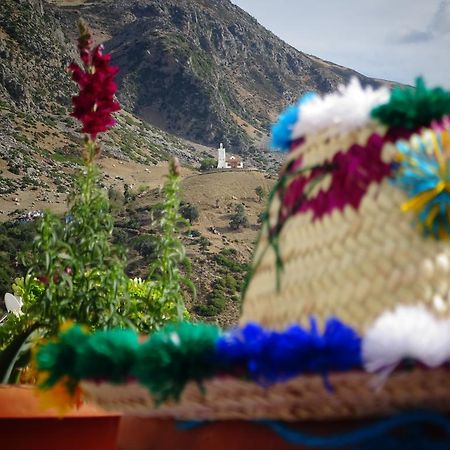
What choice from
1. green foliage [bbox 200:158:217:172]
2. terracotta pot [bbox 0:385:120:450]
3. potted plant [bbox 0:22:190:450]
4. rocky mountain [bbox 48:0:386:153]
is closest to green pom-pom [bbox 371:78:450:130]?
terracotta pot [bbox 0:385:120:450]

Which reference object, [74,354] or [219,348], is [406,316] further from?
[74,354]

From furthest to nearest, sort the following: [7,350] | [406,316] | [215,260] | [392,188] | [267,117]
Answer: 1. [267,117]
2. [215,260]
3. [7,350]
4. [392,188]
5. [406,316]

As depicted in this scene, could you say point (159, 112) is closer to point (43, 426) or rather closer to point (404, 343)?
point (43, 426)

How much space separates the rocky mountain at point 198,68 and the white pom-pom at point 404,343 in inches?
3012

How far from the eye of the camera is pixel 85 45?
308cm

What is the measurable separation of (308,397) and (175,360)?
0.58ft

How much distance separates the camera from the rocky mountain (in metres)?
81.7

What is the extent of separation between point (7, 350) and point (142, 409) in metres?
1.54

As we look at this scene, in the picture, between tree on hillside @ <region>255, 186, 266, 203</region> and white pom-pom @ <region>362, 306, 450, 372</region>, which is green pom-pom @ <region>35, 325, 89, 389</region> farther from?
tree on hillside @ <region>255, 186, 266, 203</region>

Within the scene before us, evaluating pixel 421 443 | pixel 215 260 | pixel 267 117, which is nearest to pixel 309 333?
pixel 421 443

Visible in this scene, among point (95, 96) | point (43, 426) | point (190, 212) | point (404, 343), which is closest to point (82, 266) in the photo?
point (95, 96)

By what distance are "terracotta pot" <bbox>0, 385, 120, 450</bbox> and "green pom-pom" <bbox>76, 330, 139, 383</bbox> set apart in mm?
999

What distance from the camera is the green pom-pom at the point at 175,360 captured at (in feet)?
3.13

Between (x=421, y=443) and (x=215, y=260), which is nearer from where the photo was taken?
(x=421, y=443)
